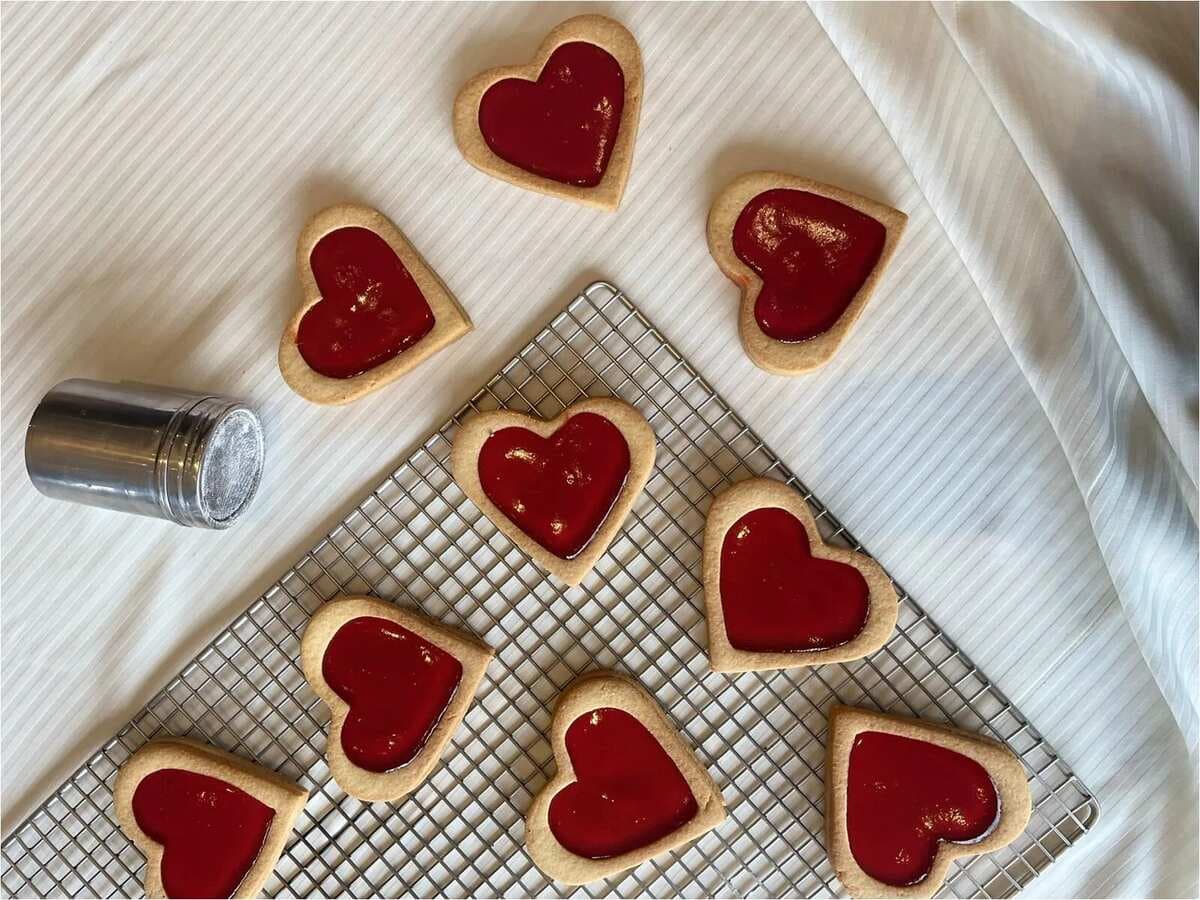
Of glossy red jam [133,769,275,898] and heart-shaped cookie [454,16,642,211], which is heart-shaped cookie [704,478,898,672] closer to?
heart-shaped cookie [454,16,642,211]

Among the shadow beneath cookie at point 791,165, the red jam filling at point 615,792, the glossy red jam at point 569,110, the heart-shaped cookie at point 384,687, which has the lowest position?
the heart-shaped cookie at point 384,687

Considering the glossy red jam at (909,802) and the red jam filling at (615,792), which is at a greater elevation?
the glossy red jam at (909,802)

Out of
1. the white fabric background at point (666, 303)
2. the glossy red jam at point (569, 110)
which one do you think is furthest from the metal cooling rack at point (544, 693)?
the glossy red jam at point (569, 110)

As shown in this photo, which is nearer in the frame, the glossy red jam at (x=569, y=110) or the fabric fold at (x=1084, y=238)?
the fabric fold at (x=1084, y=238)

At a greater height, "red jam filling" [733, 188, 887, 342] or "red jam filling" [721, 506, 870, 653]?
"red jam filling" [733, 188, 887, 342]

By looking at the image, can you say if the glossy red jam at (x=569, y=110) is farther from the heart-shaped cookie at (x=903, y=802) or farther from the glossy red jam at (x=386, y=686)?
the heart-shaped cookie at (x=903, y=802)

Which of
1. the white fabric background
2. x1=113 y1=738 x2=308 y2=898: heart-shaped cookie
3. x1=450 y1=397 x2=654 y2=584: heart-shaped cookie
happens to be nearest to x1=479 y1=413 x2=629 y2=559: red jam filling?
x1=450 y1=397 x2=654 y2=584: heart-shaped cookie
